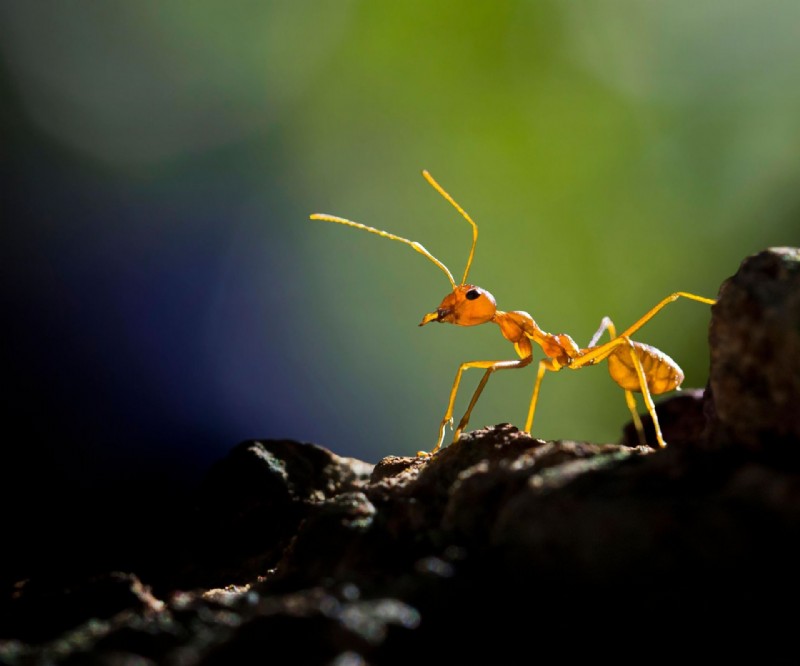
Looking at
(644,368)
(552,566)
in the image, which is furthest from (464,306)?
(552,566)

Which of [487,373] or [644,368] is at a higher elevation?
[644,368]

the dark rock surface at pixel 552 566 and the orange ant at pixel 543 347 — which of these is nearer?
the dark rock surface at pixel 552 566

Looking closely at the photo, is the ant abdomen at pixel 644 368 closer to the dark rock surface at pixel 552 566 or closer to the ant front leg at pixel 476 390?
the ant front leg at pixel 476 390

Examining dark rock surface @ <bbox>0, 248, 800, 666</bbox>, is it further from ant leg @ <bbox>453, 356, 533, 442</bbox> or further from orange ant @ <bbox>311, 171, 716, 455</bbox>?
orange ant @ <bbox>311, 171, 716, 455</bbox>

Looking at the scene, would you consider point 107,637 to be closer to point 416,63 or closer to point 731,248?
point 416,63

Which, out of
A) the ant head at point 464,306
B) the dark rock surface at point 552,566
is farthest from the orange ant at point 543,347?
the dark rock surface at point 552,566

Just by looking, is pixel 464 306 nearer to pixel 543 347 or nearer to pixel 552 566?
pixel 543 347

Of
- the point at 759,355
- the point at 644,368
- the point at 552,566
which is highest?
the point at 644,368
